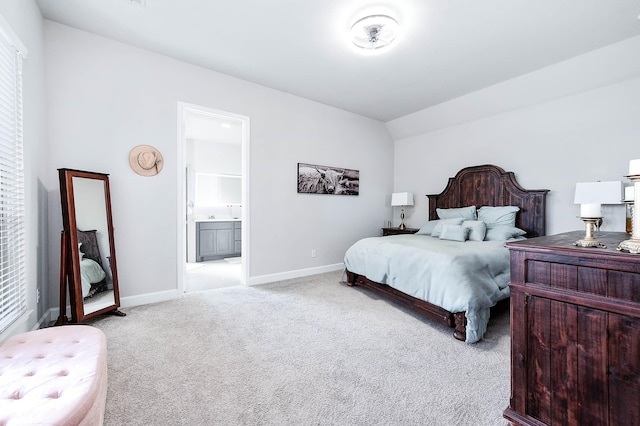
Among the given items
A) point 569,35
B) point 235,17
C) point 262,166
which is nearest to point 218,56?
point 235,17

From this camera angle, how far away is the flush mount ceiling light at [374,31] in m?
2.34

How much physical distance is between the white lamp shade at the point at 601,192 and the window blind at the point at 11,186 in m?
5.07

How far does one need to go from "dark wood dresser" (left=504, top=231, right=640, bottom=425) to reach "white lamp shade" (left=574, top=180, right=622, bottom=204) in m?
2.30

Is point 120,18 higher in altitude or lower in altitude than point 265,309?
higher

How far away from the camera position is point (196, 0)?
→ 2242 millimetres

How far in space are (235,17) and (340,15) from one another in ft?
3.16

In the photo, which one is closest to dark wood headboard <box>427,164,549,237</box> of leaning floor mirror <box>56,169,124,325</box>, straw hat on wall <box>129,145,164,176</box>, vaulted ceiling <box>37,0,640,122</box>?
vaulted ceiling <box>37,0,640,122</box>

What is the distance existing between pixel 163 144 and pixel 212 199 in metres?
3.29

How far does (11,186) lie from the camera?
193 centimetres

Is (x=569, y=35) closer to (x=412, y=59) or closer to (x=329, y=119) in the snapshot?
(x=412, y=59)

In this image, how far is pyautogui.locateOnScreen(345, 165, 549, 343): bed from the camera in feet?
7.43

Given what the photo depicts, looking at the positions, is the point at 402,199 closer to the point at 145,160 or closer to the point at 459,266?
the point at 459,266

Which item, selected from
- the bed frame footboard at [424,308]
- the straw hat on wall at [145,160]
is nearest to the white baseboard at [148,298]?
the straw hat on wall at [145,160]

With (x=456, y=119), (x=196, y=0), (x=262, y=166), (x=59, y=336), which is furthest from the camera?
(x=456, y=119)
